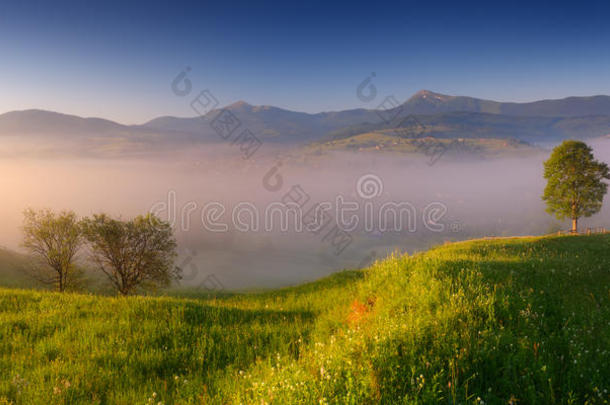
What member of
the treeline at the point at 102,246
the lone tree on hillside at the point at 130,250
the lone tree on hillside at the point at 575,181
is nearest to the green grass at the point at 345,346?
the lone tree on hillside at the point at 130,250

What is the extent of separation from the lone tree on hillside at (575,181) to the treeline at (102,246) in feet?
197

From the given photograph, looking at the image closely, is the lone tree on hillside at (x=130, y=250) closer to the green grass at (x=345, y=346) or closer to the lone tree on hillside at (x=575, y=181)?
the green grass at (x=345, y=346)

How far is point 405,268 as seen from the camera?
36.2ft

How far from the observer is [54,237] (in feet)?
131

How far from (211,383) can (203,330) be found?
→ 8.85ft

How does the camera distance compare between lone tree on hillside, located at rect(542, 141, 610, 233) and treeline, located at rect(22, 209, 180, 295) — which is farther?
lone tree on hillside, located at rect(542, 141, 610, 233)

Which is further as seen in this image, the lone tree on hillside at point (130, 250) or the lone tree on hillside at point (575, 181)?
the lone tree on hillside at point (575, 181)

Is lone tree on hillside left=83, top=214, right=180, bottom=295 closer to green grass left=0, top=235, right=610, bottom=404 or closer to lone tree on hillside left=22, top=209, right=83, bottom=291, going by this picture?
lone tree on hillside left=22, top=209, right=83, bottom=291

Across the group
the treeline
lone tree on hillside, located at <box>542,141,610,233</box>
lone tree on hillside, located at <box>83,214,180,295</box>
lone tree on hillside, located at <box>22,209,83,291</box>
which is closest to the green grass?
lone tree on hillside, located at <box>83,214,180,295</box>

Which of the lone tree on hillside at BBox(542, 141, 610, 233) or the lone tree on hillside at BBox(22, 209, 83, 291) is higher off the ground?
the lone tree on hillside at BBox(542, 141, 610, 233)

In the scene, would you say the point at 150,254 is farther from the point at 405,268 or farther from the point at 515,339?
the point at 515,339

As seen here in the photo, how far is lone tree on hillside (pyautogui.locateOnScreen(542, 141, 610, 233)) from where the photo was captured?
47.8 metres

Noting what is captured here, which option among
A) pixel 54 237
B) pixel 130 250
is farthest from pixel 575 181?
pixel 54 237

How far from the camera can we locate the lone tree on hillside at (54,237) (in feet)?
127
